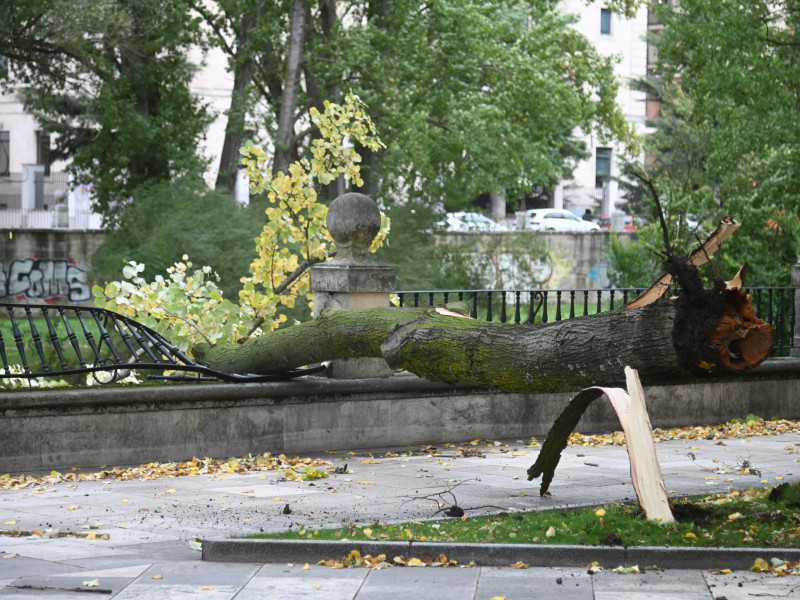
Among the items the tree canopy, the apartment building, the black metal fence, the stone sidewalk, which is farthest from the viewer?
the apartment building

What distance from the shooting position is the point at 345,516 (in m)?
7.76

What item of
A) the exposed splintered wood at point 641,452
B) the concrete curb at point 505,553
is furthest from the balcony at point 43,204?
the exposed splintered wood at point 641,452

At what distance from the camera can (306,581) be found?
6.09 m

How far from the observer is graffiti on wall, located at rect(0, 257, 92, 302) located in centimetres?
3173

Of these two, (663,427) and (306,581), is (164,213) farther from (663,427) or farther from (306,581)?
(306,581)

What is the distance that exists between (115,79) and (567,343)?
64.9ft

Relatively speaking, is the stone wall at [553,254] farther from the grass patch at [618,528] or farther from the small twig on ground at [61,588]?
the small twig on ground at [61,588]

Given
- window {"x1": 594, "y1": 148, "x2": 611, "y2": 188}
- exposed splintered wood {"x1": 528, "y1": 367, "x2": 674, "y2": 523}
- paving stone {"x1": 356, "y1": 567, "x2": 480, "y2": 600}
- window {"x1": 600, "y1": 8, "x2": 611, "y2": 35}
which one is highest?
window {"x1": 600, "y1": 8, "x2": 611, "y2": 35}

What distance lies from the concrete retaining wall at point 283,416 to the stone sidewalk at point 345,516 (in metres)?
0.31

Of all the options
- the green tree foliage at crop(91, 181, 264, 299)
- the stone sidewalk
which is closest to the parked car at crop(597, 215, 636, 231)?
the green tree foliage at crop(91, 181, 264, 299)

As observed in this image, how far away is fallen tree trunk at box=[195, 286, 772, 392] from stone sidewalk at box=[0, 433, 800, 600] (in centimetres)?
104

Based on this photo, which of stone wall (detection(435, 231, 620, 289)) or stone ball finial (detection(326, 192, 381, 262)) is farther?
stone wall (detection(435, 231, 620, 289))

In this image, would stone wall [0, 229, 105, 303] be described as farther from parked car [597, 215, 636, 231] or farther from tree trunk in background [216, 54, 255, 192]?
parked car [597, 215, 636, 231]

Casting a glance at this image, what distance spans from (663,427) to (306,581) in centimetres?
734
